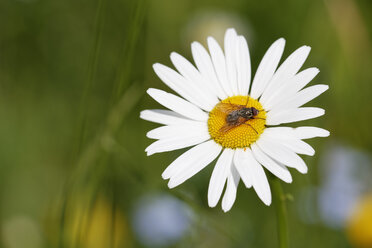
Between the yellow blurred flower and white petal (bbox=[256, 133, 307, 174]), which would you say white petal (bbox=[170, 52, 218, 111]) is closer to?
white petal (bbox=[256, 133, 307, 174])

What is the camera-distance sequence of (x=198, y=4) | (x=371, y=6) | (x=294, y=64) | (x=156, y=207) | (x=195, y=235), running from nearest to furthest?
(x=294, y=64) → (x=195, y=235) → (x=156, y=207) → (x=371, y=6) → (x=198, y=4)

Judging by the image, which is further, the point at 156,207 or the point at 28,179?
the point at 28,179

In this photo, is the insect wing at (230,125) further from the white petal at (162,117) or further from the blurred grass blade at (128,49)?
the blurred grass blade at (128,49)

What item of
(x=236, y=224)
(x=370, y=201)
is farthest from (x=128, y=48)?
(x=370, y=201)

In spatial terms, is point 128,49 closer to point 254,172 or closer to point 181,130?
point 181,130

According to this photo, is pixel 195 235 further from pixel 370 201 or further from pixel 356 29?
pixel 356 29

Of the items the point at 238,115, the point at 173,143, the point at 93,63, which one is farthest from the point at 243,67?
the point at 93,63
